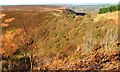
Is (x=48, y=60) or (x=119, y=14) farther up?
(x=119, y=14)

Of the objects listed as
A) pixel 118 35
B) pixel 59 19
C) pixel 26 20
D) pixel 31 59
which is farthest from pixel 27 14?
pixel 118 35

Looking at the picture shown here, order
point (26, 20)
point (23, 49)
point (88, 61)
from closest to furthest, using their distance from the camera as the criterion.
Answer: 1. point (88, 61)
2. point (23, 49)
3. point (26, 20)

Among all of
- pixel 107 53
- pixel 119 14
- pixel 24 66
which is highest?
pixel 119 14

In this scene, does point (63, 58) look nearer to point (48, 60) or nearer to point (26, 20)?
point (48, 60)

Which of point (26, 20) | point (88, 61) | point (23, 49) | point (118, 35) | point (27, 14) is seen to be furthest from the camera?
point (27, 14)

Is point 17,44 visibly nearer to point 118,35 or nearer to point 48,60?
point 48,60

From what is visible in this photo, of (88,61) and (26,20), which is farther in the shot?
(26,20)

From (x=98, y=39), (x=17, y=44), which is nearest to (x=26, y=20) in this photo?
(x=17, y=44)
